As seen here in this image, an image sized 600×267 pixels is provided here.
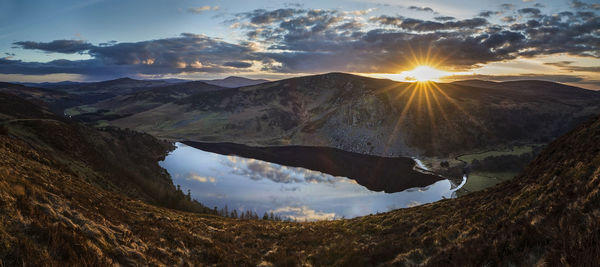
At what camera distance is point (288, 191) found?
93.1 m

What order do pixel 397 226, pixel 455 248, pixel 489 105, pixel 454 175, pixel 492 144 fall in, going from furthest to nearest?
pixel 489 105
pixel 492 144
pixel 454 175
pixel 397 226
pixel 455 248

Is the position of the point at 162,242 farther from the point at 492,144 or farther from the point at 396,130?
the point at 492,144

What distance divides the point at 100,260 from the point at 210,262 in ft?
22.7

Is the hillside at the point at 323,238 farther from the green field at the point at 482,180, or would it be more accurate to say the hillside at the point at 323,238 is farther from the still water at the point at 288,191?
the green field at the point at 482,180

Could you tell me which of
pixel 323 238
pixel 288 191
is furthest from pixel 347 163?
pixel 323 238

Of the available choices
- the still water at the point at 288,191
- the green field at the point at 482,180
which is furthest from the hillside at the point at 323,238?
the green field at the point at 482,180

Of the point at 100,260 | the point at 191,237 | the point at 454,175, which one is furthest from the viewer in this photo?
the point at 454,175

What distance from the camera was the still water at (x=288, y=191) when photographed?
7581 cm

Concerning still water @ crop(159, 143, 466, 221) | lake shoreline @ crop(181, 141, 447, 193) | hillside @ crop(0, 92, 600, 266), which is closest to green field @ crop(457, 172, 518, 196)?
still water @ crop(159, 143, 466, 221)

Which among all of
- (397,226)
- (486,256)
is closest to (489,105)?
(397,226)

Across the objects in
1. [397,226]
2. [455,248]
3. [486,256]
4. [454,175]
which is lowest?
[454,175]

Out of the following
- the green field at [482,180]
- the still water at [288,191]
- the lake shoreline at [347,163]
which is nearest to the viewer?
the still water at [288,191]

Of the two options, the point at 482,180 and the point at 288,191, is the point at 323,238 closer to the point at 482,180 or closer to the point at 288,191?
the point at 288,191

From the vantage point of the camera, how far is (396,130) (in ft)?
583
